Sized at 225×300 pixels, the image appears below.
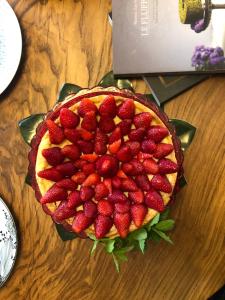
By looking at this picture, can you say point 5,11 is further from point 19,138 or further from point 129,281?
point 129,281

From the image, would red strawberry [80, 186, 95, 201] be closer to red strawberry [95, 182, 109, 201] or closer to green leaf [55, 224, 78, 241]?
red strawberry [95, 182, 109, 201]

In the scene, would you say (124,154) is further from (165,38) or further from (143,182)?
(165,38)

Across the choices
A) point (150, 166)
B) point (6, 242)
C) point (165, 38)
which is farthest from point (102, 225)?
point (165, 38)

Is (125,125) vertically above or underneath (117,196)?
above

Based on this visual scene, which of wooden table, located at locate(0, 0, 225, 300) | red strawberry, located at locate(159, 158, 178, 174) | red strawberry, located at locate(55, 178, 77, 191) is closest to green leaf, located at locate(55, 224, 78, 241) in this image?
wooden table, located at locate(0, 0, 225, 300)

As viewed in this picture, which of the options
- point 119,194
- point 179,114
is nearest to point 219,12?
point 179,114

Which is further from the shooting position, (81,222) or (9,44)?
(9,44)
